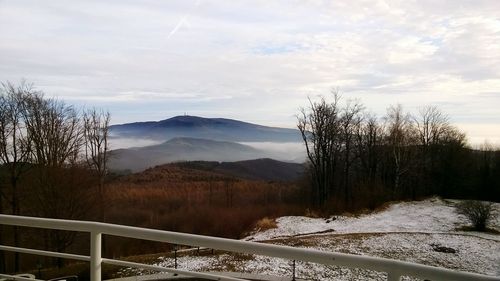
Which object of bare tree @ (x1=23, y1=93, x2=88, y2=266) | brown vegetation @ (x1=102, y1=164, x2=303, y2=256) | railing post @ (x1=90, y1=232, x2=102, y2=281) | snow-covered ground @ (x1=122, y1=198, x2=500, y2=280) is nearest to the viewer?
railing post @ (x1=90, y1=232, x2=102, y2=281)

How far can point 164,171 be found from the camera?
62.5 meters

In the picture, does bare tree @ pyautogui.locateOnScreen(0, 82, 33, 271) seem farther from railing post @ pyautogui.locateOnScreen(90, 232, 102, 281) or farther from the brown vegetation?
railing post @ pyautogui.locateOnScreen(90, 232, 102, 281)

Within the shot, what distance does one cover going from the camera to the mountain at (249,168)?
2504 inches

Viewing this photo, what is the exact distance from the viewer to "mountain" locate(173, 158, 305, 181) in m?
63.6

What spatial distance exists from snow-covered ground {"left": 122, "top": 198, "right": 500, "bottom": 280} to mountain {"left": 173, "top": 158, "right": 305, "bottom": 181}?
32512 mm

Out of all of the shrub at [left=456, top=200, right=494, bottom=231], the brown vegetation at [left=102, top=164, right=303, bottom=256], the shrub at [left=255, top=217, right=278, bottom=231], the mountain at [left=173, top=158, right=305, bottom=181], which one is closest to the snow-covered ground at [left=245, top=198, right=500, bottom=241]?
the shrub at [left=255, top=217, right=278, bottom=231]

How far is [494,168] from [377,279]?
30900mm

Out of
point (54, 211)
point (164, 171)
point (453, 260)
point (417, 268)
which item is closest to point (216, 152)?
point (164, 171)

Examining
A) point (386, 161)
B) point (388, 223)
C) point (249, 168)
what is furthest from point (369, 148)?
point (249, 168)

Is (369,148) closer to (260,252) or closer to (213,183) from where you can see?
(213,183)

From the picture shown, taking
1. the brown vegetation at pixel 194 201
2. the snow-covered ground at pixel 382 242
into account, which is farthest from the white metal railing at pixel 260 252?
the brown vegetation at pixel 194 201

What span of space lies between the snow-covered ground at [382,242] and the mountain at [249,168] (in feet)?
107

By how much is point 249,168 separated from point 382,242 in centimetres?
5322

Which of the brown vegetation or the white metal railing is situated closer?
the white metal railing
